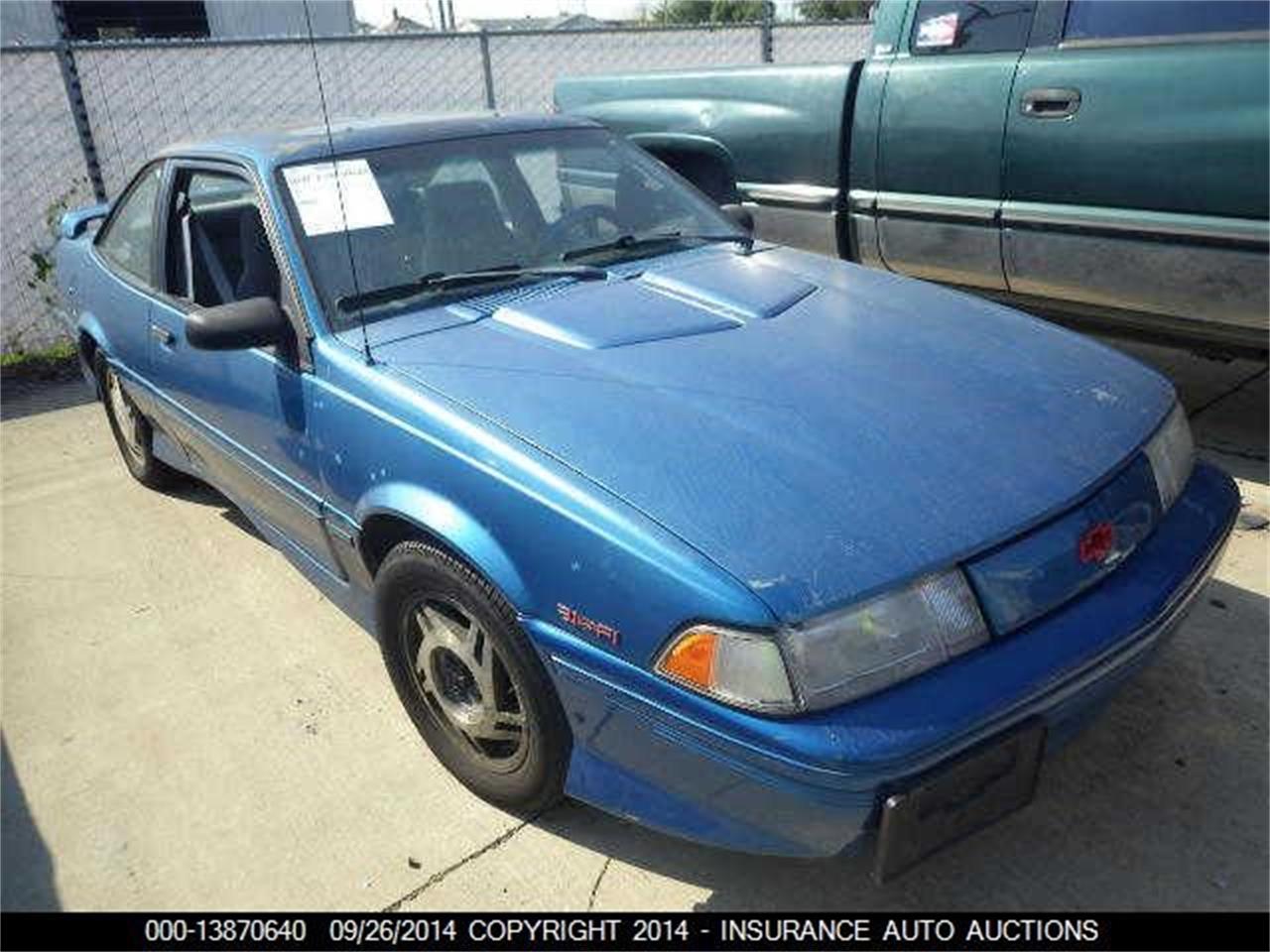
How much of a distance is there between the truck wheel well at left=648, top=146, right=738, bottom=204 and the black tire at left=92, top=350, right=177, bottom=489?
2.83 m

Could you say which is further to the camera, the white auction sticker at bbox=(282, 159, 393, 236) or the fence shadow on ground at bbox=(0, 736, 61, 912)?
the white auction sticker at bbox=(282, 159, 393, 236)

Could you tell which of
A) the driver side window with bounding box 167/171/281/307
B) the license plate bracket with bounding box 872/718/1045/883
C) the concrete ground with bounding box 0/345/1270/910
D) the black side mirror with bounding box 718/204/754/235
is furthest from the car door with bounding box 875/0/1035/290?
the license plate bracket with bounding box 872/718/1045/883

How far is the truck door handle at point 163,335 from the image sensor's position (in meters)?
3.37

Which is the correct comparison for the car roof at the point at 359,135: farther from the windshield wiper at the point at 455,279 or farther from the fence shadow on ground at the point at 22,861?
the fence shadow on ground at the point at 22,861

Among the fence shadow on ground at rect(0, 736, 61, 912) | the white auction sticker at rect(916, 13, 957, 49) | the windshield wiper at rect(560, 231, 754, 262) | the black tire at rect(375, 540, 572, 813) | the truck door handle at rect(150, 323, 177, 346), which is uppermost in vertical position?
A: the white auction sticker at rect(916, 13, 957, 49)

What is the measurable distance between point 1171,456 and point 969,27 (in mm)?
2578

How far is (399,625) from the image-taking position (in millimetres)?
2545

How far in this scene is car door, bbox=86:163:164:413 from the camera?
362 cm

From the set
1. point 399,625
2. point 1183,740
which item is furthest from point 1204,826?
point 399,625

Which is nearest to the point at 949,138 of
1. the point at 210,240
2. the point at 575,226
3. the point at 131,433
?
the point at 575,226

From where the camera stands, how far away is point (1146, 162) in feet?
12.1

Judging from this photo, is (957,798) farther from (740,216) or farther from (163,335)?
(163,335)

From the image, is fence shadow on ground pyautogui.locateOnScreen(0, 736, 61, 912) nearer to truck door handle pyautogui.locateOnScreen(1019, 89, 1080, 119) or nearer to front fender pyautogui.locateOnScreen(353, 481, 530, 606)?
front fender pyautogui.locateOnScreen(353, 481, 530, 606)

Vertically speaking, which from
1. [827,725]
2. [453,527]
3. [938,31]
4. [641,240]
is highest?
[938,31]
